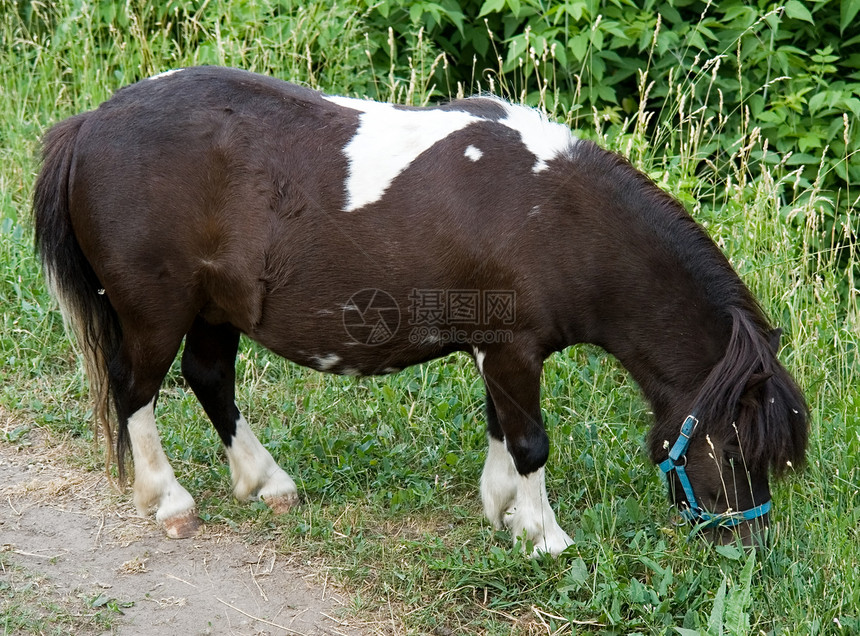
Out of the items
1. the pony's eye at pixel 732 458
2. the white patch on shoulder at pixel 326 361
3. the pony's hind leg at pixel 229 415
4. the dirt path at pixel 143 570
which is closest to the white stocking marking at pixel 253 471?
the pony's hind leg at pixel 229 415

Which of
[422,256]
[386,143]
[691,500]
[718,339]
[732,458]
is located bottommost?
[691,500]

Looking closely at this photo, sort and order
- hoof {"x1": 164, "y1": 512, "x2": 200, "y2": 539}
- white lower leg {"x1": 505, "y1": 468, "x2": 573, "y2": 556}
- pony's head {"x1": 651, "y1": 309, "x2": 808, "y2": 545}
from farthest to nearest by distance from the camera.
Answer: hoof {"x1": 164, "y1": 512, "x2": 200, "y2": 539} → white lower leg {"x1": 505, "y1": 468, "x2": 573, "y2": 556} → pony's head {"x1": 651, "y1": 309, "x2": 808, "y2": 545}

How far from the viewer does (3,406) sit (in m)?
4.62

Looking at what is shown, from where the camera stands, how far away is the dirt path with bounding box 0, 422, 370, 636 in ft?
10.8

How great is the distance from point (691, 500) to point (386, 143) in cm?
178

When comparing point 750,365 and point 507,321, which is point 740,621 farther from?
point 507,321

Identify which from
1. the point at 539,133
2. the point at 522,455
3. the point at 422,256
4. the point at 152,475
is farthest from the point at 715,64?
the point at 152,475

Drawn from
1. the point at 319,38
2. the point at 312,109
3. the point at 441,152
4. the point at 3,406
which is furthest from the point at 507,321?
the point at 319,38

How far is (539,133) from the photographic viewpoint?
3363mm

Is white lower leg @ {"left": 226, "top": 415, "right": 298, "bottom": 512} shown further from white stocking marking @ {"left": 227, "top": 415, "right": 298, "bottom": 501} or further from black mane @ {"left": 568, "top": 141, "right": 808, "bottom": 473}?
black mane @ {"left": 568, "top": 141, "right": 808, "bottom": 473}

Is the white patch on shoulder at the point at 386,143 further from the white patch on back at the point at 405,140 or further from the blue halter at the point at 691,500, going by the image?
the blue halter at the point at 691,500

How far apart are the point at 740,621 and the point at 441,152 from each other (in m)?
1.96

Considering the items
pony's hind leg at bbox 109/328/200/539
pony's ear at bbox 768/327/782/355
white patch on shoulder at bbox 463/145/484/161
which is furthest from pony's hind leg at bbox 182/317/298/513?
pony's ear at bbox 768/327/782/355

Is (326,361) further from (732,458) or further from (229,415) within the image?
(732,458)
